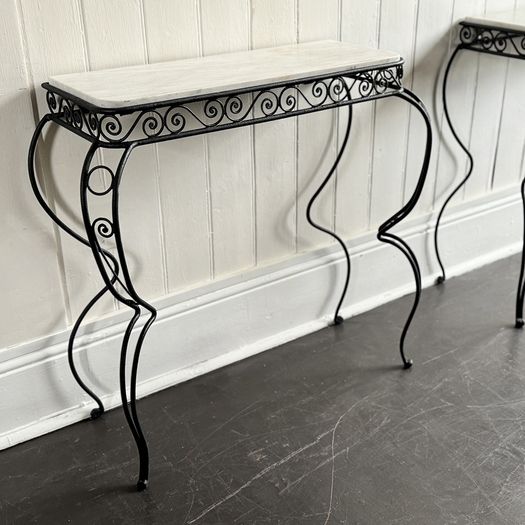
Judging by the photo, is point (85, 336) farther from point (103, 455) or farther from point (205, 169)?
point (205, 169)

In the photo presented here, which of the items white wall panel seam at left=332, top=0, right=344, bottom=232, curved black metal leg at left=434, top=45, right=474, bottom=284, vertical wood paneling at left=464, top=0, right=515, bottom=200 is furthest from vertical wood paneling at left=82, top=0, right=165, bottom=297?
vertical wood paneling at left=464, top=0, right=515, bottom=200

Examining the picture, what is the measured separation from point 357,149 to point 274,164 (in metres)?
0.30

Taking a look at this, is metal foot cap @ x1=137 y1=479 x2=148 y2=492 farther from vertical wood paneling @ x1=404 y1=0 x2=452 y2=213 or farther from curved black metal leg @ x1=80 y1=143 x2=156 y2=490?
vertical wood paneling @ x1=404 y1=0 x2=452 y2=213

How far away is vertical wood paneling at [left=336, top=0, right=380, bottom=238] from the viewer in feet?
6.68

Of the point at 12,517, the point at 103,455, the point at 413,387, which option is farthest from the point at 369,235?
the point at 12,517

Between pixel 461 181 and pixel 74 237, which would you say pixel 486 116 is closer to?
pixel 461 181

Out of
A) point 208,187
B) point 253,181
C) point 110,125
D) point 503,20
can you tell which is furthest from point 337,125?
point 110,125

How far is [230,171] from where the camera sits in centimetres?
197

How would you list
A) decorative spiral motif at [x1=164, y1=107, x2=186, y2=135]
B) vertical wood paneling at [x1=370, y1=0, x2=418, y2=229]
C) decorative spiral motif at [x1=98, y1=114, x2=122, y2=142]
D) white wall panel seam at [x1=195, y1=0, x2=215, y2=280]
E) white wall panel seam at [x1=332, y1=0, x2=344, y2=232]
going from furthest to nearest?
vertical wood paneling at [x1=370, y1=0, x2=418, y2=229]
white wall panel seam at [x1=332, y1=0, x2=344, y2=232]
white wall panel seam at [x1=195, y1=0, x2=215, y2=280]
decorative spiral motif at [x1=164, y1=107, x2=186, y2=135]
decorative spiral motif at [x1=98, y1=114, x2=122, y2=142]

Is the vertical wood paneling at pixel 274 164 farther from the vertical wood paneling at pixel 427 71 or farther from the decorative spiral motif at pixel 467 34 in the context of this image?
the decorative spiral motif at pixel 467 34

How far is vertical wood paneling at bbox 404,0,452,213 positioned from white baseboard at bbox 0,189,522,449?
0.70 feet

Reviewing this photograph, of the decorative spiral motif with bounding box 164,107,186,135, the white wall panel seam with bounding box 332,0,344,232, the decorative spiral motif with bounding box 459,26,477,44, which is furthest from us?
the decorative spiral motif with bounding box 459,26,477,44

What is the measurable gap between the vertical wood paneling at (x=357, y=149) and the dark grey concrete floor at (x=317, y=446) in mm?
354

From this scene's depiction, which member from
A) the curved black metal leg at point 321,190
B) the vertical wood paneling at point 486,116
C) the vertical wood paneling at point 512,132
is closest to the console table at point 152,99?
the curved black metal leg at point 321,190
